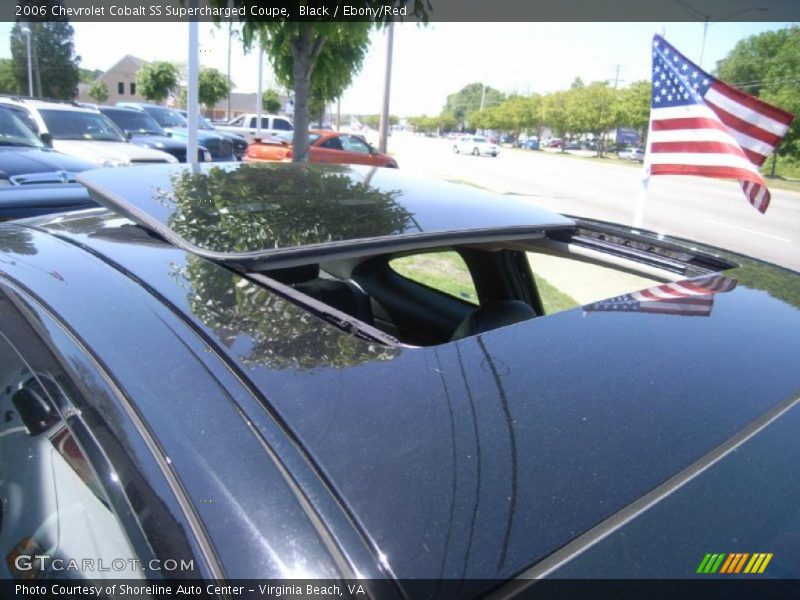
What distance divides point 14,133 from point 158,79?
36.1m

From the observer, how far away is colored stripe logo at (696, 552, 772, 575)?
88 cm

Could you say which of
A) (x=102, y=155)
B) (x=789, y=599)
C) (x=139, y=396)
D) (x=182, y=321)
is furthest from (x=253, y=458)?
(x=102, y=155)

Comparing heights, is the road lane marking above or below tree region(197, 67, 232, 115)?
below

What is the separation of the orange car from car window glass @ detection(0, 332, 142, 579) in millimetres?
15773

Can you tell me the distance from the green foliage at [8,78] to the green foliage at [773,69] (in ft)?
228

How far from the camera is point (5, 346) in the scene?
1.43 m

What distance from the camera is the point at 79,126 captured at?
34.9 feet

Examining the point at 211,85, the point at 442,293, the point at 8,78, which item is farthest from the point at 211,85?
the point at 8,78

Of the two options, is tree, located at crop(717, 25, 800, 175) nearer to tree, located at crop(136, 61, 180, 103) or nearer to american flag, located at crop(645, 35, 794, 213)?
american flag, located at crop(645, 35, 794, 213)

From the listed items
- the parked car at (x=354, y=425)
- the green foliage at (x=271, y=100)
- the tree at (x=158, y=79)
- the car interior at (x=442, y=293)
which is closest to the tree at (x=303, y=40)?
the car interior at (x=442, y=293)

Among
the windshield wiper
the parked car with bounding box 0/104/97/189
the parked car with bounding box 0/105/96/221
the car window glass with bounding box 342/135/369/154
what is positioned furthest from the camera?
the car window glass with bounding box 342/135/369/154

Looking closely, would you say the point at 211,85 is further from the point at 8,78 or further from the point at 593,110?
the point at 8,78

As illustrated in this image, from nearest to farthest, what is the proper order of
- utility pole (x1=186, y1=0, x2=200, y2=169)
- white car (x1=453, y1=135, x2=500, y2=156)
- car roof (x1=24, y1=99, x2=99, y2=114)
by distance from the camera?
utility pole (x1=186, y1=0, x2=200, y2=169) → car roof (x1=24, y1=99, x2=99, y2=114) → white car (x1=453, y1=135, x2=500, y2=156)

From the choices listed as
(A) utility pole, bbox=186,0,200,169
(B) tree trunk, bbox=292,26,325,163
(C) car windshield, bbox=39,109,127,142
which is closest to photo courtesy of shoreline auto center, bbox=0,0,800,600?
(B) tree trunk, bbox=292,26,325,163
